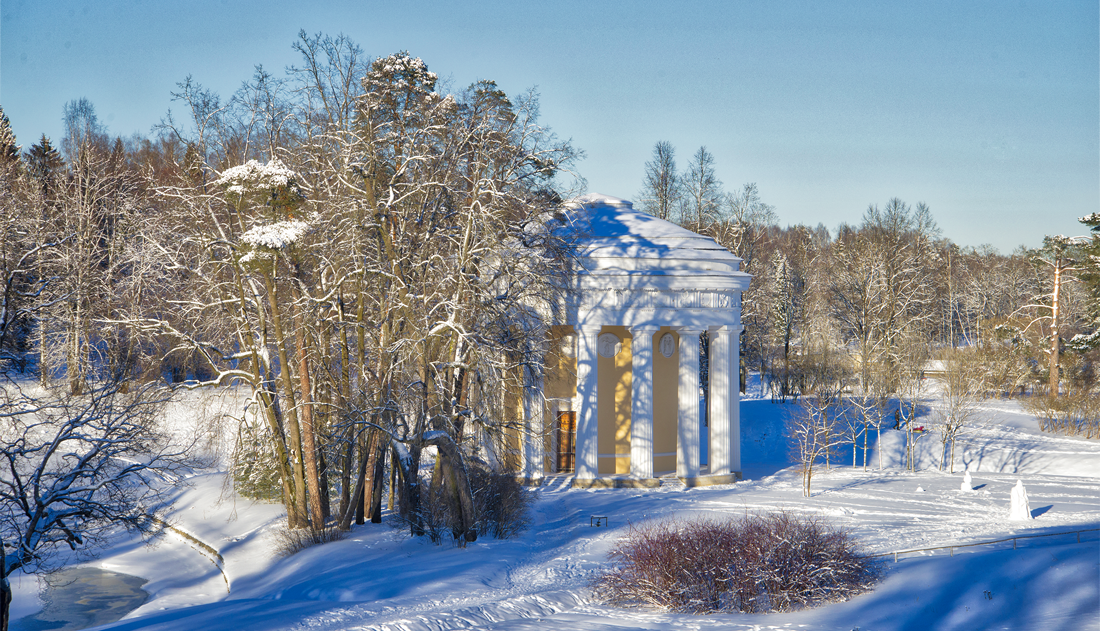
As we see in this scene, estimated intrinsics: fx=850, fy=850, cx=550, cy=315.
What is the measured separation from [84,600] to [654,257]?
18061 millimetres

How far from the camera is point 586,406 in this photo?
2672 centimetres

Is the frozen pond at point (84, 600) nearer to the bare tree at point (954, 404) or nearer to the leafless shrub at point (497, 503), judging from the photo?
the leafless shrub at point (497, 503)

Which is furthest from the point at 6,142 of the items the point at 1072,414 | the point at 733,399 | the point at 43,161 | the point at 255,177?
the point at 1072,414

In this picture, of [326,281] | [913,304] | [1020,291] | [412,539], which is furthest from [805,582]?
[1020,291]

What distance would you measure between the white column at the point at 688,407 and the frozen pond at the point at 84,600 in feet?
52.5

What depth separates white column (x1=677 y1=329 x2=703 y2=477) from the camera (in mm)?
27531

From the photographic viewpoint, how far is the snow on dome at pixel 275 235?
18422 millimetres

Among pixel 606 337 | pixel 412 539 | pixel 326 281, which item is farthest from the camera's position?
pixel 606 337

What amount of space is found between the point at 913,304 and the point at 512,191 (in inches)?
1325

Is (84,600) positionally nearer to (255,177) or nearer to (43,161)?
(255,177)

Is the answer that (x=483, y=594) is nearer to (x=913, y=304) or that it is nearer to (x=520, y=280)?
(x=520, y=280)

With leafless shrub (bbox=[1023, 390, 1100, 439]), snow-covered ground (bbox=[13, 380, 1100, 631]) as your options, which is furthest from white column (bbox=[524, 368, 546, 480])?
leafless shrub (bbox=[1023, 390, 1100, 439])

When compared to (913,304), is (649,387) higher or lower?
lower

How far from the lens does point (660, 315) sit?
27.2 metres
